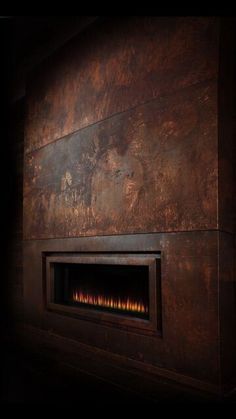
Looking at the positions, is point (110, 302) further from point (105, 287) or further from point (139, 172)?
point (139, 172)

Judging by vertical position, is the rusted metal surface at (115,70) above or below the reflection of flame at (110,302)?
above

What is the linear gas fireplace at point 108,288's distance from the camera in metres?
3.15

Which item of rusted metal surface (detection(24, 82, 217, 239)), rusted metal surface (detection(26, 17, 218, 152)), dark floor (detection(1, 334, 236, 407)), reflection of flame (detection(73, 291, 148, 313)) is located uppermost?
rusted metal surface (detection(26, 17, 218, 152))

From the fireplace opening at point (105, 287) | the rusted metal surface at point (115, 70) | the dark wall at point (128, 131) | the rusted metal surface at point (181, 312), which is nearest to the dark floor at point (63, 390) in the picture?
the rusted metal surface at point (181, 312)

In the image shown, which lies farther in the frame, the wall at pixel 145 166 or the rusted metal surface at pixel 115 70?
the rusted metal surface at pixel 115 70

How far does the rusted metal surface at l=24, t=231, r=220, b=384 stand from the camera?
8.74 ft

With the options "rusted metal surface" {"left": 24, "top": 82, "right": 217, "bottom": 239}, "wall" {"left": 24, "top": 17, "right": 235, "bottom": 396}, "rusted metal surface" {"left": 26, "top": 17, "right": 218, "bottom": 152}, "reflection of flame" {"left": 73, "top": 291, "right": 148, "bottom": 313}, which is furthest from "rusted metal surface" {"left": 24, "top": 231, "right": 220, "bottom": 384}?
"rusted metal surface" {"left": 26, "top": 17, "right": 218, "bottom": 152}

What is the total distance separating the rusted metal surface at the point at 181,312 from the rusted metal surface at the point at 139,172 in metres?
0.14

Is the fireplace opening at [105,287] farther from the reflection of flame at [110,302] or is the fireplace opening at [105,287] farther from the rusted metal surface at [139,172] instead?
the rusted metal surface at [139,172]

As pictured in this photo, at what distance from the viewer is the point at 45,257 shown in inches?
188

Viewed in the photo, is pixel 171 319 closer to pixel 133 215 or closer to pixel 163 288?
pixel 163 288

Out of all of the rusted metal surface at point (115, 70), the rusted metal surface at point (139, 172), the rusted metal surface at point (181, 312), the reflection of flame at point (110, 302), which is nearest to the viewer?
the rusted metal surface at point (181, 312)

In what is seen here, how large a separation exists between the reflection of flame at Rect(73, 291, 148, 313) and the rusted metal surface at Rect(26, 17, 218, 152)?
208 cm

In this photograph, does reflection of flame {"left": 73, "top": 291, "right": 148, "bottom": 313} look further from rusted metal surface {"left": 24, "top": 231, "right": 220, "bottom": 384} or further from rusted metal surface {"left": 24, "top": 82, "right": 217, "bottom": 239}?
rusted metal surface {"left": 24, "top": 82, "right": 217, "bottom": 239}
